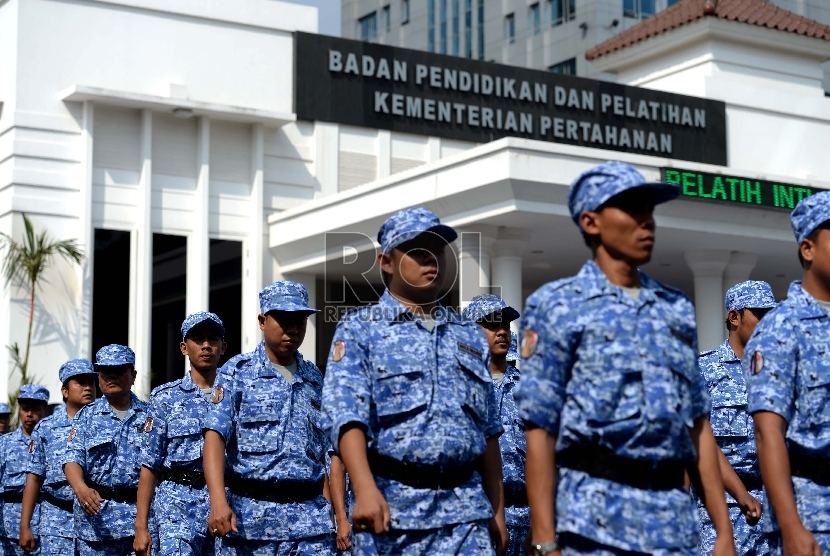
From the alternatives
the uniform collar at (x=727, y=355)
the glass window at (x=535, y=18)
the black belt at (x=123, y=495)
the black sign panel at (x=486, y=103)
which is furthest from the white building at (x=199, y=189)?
the glass window at (x=535, y=18)

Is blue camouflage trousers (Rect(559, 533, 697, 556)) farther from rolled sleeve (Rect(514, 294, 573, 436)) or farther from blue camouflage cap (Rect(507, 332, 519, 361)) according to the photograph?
blue camouflage cap (Rect(507, 332, 519, 361))

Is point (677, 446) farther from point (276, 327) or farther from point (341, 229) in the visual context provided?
point (341, 229)

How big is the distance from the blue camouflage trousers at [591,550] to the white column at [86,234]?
20467 millimetres

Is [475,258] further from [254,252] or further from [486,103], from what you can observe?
[486,103]

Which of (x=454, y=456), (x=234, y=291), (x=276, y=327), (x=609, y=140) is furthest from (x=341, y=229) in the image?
(x=454, y=456)

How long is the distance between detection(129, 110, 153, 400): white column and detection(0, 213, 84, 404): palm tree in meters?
1.06

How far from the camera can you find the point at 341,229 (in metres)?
23.0

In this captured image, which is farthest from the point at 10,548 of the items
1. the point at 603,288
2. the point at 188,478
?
the point at 603,288

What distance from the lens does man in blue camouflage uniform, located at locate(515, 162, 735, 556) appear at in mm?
3918

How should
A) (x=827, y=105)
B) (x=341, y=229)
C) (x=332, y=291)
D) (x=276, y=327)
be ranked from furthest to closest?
(x=827, y=105)
(x=332, y=291)
(x=341, y=229)
(x=276, y=327)

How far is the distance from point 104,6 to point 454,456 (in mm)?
21095

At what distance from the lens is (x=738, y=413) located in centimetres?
719

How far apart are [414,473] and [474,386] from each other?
0.44m

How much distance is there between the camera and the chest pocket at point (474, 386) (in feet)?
16.3
